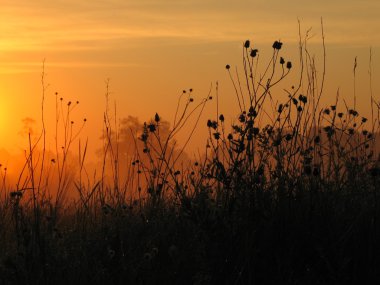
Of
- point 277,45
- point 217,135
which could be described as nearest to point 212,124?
point 217,135

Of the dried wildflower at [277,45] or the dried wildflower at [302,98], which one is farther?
the dried wildflower at [302,98]

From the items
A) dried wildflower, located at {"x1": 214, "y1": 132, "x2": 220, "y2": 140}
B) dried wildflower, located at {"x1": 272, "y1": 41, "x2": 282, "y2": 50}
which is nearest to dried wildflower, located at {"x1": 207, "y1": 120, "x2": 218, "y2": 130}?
dried wildflower, located at {"x1": 214, "y1": 132, "x2": 220, "y2": 140}

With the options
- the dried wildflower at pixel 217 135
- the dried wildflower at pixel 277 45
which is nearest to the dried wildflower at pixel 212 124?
the dried wildflower at pixel 217 135

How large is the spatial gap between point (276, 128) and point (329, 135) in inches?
22.3

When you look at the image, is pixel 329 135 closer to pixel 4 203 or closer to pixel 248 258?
pixel 248 258

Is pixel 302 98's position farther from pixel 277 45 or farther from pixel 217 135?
pixel 217 135

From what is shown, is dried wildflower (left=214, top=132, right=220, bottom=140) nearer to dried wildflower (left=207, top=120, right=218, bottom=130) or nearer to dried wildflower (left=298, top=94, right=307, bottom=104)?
dried wildflower (left=207, top=120, right=218, bottom=130)

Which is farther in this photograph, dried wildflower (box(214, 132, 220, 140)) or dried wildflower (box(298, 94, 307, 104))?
dried wildflower (box(298, 94, 307, 104))

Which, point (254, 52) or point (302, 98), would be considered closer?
point (254, 52)

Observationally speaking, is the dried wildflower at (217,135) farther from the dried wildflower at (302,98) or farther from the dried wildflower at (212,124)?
the dried wildflower at (302,98)

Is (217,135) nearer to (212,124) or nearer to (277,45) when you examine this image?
(212,124)

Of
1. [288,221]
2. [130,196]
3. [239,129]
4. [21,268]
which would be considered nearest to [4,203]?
[130,196]

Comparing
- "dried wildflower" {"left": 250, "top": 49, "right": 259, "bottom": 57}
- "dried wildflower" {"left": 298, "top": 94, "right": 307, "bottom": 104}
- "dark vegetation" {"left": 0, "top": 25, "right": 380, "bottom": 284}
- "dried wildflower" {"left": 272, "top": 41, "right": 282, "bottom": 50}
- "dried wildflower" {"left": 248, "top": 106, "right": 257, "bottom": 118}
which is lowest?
"dark vegetation" {"left": 0, "top": 25, "right": 380, "bottom": 284}

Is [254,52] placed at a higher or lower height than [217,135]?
higher
